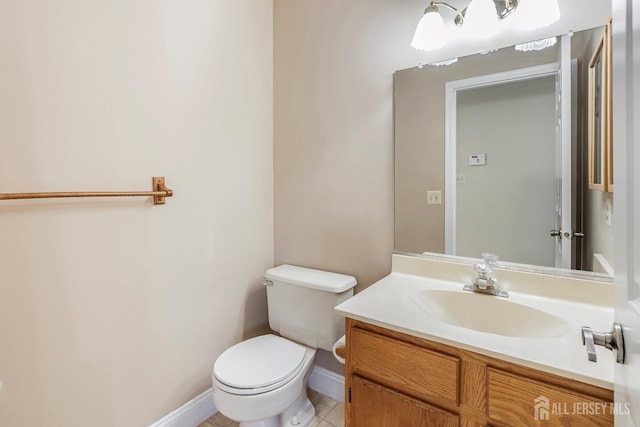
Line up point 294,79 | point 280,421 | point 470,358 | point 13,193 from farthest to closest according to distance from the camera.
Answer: point 294,79, point 280,421, point 13,193, point 470,358

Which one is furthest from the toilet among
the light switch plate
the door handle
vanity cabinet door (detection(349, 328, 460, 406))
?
the door handle

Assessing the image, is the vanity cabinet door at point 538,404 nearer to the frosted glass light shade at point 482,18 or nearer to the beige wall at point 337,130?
the beige wall at point 337,130

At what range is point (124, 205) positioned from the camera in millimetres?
1321

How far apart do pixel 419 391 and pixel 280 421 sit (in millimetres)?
917

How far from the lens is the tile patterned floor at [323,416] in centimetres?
161

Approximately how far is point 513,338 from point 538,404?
6.2 inches

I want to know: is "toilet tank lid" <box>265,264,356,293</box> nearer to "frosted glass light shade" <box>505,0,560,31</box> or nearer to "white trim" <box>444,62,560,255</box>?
"white trim" <box>444,62,560,255</box>

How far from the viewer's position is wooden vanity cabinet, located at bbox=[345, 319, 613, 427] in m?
0.75

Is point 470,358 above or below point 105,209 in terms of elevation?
below

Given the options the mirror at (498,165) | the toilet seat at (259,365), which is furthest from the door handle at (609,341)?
the toilet seat at (259,365)

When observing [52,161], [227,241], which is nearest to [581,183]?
[227,241]

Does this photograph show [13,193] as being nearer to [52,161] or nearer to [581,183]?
[52,161]

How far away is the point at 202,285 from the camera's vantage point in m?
1.62

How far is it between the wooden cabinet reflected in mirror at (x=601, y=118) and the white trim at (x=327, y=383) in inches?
58.8
